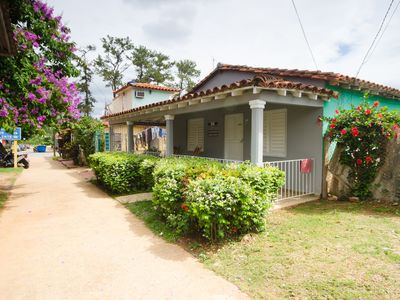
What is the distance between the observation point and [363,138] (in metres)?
6.63

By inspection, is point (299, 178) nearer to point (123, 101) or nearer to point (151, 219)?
point (151, 219)

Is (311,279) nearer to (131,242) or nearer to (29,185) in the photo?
(131,242)

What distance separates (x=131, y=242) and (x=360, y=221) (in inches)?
170

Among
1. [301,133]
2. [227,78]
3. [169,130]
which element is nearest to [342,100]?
[301,133]

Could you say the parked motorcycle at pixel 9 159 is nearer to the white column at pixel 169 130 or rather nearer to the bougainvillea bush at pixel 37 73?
the bougainvillea bush at pixel 37 73

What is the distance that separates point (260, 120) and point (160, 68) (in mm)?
37070

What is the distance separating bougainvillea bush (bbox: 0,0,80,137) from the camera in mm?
6789

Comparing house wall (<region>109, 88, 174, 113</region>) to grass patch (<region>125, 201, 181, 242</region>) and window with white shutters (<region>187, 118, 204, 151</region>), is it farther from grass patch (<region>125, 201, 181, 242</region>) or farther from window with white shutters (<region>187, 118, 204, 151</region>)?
grass patch (<region>125, 201, 181, 242</region>)

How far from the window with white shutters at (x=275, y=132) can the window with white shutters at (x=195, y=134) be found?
3803 millimetres

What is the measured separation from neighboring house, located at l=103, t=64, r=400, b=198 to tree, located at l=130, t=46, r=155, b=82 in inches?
1169

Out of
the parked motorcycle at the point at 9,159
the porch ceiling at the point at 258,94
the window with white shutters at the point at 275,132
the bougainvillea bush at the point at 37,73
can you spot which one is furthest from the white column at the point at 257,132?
the parked motorcycle at the point at 9,159

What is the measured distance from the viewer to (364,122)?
6539 millimetres

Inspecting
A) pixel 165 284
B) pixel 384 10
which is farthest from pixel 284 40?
pixel 165 284

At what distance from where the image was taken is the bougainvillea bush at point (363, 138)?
6395 mm
